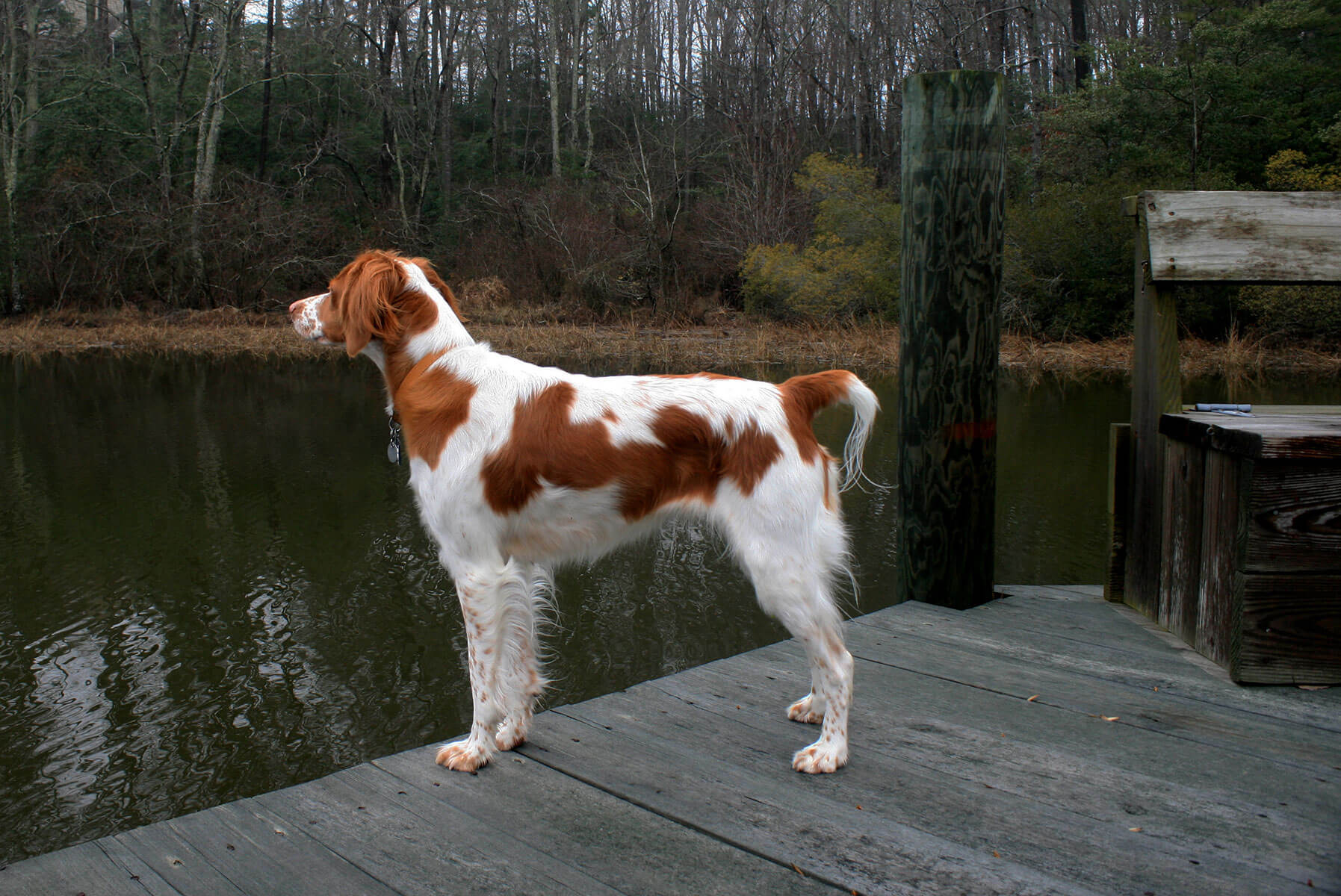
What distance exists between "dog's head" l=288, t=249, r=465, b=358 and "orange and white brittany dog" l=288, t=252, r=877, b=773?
12mm

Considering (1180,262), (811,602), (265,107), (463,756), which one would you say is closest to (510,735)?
(463,756)

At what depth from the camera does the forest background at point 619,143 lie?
19.8 metres

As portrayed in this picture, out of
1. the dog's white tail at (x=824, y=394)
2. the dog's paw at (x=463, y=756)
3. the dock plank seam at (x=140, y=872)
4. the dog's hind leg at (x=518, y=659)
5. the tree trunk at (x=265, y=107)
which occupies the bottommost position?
the dog's paw at (x=463, y=756)

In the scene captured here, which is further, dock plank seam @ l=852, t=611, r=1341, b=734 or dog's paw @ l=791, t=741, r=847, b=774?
dock plank seam @ l=852, t=611, r=1341, b=734

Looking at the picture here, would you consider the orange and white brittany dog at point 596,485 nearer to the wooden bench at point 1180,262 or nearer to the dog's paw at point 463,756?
the dog's paw at point 463,756

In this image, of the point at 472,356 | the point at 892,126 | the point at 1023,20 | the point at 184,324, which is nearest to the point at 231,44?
the point at 184,324

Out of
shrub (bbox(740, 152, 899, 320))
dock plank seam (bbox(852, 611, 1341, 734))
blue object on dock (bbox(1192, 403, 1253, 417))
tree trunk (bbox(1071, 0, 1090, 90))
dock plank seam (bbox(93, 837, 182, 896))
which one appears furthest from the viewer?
tree trunk (bbox(1071, 0, 1090, 90))

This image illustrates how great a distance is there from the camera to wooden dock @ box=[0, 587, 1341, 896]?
2223 mm

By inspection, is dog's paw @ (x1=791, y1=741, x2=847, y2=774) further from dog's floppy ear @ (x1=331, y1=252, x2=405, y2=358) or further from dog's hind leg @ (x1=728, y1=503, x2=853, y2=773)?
dog's floppy ear @ (x1=331, y1=252, x2=405, y2=358)

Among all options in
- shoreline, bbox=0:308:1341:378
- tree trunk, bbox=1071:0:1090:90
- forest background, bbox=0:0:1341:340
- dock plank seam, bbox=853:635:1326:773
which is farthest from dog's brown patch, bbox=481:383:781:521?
tree trunk, bbox=1071:0:1090:90

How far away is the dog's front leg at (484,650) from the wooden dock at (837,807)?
0.37ft

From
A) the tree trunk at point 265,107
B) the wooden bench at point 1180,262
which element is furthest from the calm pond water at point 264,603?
the tree trunk at point 265,107

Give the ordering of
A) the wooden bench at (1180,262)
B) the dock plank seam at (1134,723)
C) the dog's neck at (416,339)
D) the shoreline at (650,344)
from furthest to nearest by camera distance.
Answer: the shoreline at (650,344)
the wooden bench at (1180,262)
the dog's neck at (416,339)
the dock plank seam at (1134,723)

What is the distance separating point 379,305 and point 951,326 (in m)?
2.29
